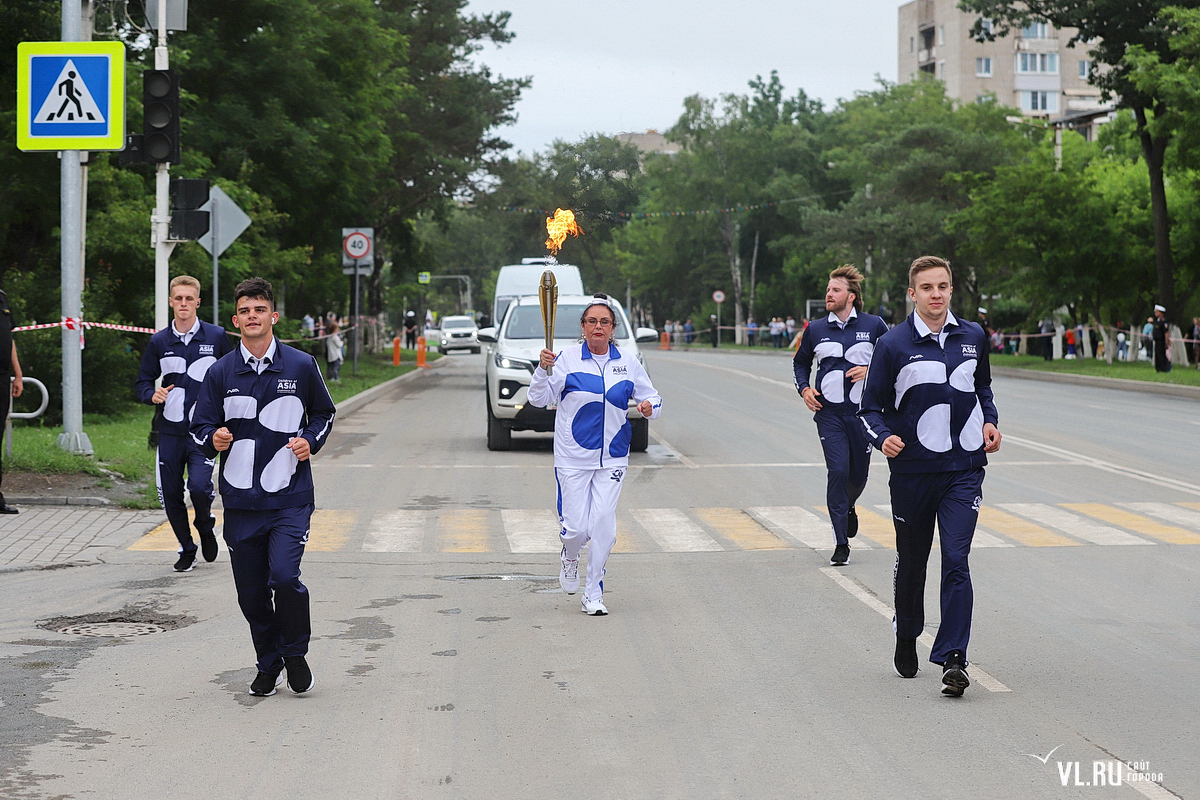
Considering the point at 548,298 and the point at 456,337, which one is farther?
the point at 456,337

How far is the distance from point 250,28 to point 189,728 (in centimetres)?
2919

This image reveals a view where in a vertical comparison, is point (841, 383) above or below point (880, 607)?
above

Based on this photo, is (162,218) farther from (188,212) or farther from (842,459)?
(842,459)

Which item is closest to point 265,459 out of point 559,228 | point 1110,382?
point 559,228

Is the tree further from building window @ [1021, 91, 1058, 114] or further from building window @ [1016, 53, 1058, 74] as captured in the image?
building window @ [1021, 91, 1058, 114]

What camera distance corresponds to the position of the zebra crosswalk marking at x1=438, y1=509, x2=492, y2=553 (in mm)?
11156

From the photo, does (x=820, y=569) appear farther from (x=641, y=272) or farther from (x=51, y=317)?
(x=641, y=272)

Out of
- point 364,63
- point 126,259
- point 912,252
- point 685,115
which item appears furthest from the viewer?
point 685,115

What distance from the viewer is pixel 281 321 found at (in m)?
32.3

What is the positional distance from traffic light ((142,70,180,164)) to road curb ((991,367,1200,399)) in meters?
21.9

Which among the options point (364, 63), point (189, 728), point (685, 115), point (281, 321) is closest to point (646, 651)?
point (189, 728)

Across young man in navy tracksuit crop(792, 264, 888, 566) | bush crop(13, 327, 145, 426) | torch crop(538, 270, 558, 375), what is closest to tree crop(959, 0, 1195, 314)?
bush crop(13, 327, 145, 426)

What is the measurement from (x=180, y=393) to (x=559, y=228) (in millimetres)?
2776

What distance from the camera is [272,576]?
21.2 feet
